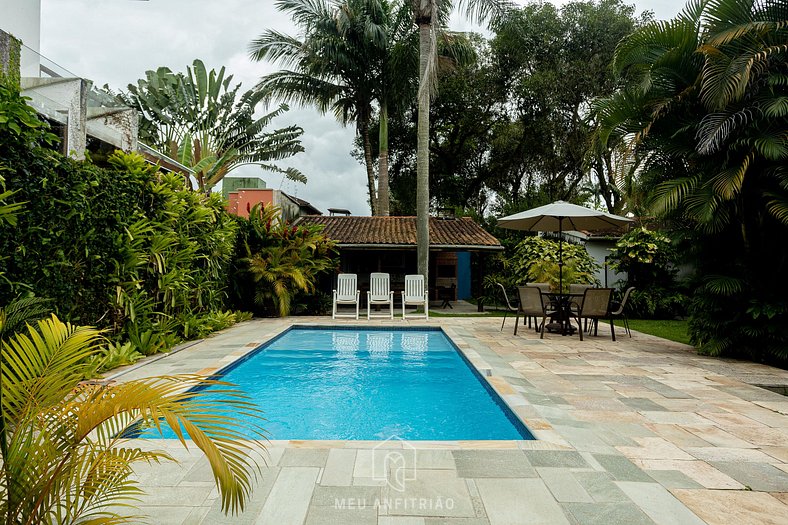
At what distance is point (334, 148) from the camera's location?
92.4 feet

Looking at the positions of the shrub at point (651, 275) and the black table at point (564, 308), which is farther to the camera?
the shrub at point (651, 275)

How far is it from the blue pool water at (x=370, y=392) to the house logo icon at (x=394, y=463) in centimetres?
95

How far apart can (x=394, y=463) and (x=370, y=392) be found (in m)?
3.07

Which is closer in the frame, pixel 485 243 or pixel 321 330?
pixel 321 330

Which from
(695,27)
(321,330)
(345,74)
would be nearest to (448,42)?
(345,74)

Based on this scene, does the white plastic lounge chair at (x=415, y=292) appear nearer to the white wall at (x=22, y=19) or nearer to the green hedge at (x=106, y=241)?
the green hedge at (x=106, y=241)

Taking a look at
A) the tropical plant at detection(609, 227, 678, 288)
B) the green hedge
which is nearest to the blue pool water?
the green hedge

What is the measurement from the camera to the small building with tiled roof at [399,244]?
1731 cm

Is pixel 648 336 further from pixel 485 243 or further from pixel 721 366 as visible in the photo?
pixel 485 243

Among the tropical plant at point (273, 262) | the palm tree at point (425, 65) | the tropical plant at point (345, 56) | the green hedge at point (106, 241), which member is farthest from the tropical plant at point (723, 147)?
the tropical plant at point (345, 56)

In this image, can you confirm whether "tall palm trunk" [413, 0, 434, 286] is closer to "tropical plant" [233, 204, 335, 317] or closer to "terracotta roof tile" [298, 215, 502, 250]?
"terracotta roof tile" [298, 215, 502, 250]

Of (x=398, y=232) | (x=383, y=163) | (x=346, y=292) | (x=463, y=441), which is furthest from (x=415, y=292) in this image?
(x=463, y=441)

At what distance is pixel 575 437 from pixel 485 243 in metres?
13.9

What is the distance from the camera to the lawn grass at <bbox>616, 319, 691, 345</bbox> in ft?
33.8
